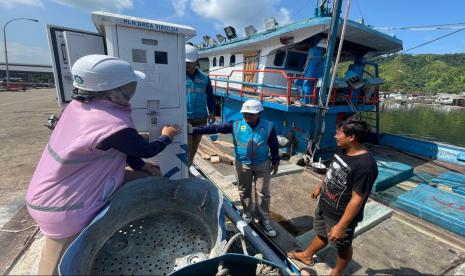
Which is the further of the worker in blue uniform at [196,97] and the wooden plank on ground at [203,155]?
the wooden plank on ground at [203,155]

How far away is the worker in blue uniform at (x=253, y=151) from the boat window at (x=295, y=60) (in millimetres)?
6656

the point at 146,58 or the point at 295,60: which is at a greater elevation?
the point at 295,60

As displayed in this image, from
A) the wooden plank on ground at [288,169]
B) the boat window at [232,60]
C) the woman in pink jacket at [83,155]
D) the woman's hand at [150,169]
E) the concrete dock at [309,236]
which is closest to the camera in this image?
the woman in pink jacket at [83,155]

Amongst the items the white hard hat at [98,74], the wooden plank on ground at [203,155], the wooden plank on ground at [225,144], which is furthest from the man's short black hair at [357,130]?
the wooden plank on ground at [225,144]

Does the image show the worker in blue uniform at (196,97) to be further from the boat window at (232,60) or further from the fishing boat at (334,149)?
Answer: the boat window at (232,60)

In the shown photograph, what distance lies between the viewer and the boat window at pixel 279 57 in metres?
9.15

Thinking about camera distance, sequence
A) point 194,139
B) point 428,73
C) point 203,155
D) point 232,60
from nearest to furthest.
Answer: point 194,139 < point 203,155 < point 232,60 < point 428,73

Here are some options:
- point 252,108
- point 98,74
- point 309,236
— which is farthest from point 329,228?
point 98,74

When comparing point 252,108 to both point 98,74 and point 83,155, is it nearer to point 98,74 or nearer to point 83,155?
point 98,74

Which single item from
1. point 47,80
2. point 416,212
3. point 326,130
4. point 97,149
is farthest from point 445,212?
point 47,80

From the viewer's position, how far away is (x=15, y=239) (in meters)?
2.99

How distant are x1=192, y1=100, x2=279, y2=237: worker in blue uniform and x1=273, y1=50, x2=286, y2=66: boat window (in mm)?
6581

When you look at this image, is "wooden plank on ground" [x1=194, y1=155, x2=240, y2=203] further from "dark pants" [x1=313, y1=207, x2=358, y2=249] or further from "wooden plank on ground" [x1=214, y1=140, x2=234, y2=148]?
"wooden plank on ground" [x1=214, y1=140, x2=234, y2=148]

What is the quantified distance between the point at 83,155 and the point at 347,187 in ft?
7.63
